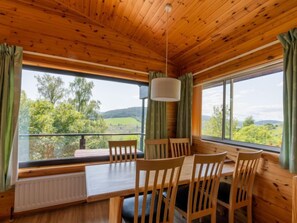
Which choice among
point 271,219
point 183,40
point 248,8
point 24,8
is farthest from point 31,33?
point 271,219

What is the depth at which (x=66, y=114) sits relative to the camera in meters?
2.80

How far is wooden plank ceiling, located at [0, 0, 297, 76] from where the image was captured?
2.02 meters

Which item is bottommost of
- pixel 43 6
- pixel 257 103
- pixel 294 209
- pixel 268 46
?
pixel 294 209

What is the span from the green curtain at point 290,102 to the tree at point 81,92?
276cm

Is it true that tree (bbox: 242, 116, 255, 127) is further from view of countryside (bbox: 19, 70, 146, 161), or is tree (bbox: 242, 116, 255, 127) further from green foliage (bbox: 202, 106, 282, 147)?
view of countryside (bbox: 19, 70, 146, 161)

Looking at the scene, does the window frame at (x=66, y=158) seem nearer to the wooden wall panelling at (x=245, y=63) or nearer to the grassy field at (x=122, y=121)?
the grassy field at (x=122, y=121)

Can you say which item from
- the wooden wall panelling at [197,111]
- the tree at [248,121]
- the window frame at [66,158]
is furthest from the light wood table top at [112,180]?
the wooden wall panelling at [197,111]

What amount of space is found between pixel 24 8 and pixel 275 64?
3.48 meters

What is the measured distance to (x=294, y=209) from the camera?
1.37 meters

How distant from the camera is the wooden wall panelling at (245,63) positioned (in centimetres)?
Result: 206

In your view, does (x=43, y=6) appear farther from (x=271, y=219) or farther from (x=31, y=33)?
(x=271, y=219)

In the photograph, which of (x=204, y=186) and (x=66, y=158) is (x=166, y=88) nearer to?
(x=204, y=186)

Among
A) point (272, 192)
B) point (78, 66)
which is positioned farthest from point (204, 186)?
point (78, 66)

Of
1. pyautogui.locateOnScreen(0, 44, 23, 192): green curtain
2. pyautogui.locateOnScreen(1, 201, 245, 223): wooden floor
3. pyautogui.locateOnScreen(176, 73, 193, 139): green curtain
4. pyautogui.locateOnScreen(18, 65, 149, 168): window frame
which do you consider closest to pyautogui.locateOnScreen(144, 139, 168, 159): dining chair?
pyautogui.locateOnScreen(18, 65, 149, 168): window frame
